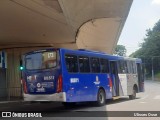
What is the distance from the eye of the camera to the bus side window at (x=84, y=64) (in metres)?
17.7

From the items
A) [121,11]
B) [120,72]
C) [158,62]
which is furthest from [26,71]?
[158,62]

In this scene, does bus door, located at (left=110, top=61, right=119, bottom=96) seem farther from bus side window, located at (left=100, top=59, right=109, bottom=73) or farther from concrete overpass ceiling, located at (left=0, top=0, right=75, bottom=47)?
concrete overpass ceiling, located at (left=0, top=0, right=75, bottom=47)

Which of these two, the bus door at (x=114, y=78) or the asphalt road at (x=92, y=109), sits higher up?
the bus door at (x=114, y=78)

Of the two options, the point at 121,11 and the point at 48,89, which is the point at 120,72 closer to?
the point at 121,11

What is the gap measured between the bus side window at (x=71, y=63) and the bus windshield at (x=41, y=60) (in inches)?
25.0

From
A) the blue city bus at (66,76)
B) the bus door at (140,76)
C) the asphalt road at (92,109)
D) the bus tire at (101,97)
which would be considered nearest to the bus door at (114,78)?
the blue city bus at (66,76)

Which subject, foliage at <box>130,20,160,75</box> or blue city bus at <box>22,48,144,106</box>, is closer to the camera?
blue city bus at <box>22,48,144,106</box>

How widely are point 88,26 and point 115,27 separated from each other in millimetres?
2376

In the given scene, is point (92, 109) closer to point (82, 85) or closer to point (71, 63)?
point (82, 85)

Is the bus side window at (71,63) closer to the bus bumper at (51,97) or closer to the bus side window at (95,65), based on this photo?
the bus bumper at (51,97)

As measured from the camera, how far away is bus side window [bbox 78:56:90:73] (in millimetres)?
17703

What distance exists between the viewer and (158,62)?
100938 mm

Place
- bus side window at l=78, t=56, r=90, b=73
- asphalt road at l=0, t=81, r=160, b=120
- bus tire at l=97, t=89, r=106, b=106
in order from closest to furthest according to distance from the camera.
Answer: asphalt road at l=0, t=81, r=160, b=120
bus side window at l=78, t=56, r=90, b=73
bus tire at l=97, t=89, r=106, b=106

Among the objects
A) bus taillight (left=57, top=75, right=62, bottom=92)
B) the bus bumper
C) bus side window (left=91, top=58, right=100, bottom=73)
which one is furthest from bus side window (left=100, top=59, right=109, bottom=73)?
the bus bumper
